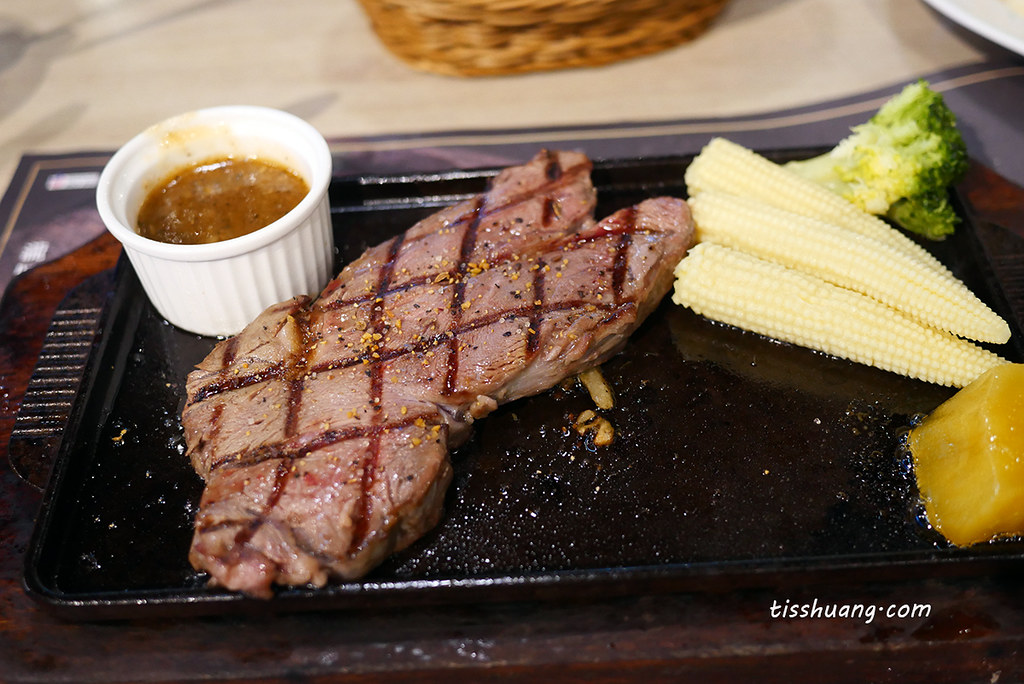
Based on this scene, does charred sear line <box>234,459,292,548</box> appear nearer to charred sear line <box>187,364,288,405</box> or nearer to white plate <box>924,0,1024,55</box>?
charred sear line <box>187,364,288,405</box>

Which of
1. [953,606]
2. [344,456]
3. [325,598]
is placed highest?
[344,456]

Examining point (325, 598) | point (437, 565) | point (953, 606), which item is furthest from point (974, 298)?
point (325, 598)

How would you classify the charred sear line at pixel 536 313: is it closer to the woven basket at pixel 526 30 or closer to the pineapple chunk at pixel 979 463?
the pineapple chunk at pixel 979 463

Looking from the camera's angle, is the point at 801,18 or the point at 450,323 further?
the point at 801,18

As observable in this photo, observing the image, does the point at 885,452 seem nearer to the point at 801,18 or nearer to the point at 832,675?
the point at 832,675

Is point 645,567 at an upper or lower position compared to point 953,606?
upper

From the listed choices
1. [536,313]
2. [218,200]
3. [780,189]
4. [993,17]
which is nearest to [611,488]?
[536,313]

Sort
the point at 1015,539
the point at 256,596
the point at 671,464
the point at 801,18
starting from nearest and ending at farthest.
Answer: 1. the point at 256,596
2. the point at 1015,539
3. the point at 671,464
4. the point at 801,18

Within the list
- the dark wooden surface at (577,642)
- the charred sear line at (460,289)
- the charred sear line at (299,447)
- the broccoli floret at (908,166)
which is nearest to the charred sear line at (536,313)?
the charred sear line at (460,289)
